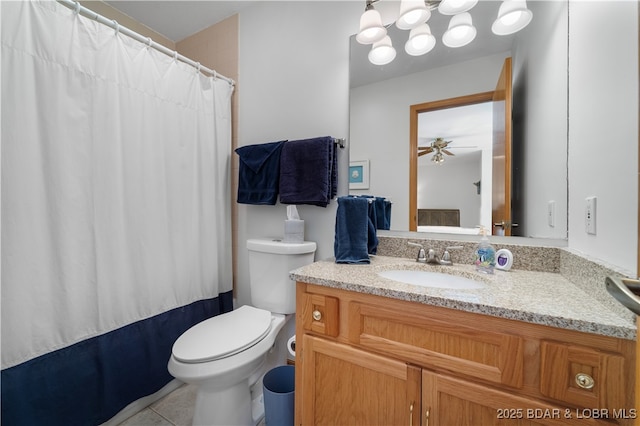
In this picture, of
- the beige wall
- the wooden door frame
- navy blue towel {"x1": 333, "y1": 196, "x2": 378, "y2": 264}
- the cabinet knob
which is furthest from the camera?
the beige wall

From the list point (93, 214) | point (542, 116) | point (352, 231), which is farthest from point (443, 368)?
point (93, 214)

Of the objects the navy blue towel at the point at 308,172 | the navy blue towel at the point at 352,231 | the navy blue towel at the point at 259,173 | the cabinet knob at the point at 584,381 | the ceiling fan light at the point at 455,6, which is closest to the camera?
the cabinet knob at the point at 584,381

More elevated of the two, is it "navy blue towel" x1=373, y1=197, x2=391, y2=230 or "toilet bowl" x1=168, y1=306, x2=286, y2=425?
"navy blue towel" x1=373, y1=197, x2=391, y2=230

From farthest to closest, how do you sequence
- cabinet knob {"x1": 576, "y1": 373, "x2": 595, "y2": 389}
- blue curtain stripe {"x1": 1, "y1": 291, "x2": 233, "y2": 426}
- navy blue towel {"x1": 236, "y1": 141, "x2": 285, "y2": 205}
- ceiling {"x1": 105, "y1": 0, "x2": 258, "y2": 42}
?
ceiling {"x1": 105, "y1": 0, "x2": 258, "y2": 42} → navy blue towel {"x1": 236, "y1": 141, "x2": 285, "y2": 205} → blue curtain stripe {"x1": 1, "y1": 291, "x2": 233, "y2": 426} → cabinet knob {"x1": 576, "y1": 373, "x2": 595, "y2": 389}

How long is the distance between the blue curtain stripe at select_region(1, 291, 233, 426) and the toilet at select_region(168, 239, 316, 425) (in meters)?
0.31

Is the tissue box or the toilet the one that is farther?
the tissue box

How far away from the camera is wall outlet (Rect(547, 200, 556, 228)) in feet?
3.34

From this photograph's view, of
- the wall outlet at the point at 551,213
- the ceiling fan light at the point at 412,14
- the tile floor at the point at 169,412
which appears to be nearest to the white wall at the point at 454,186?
the wall outlet at the point at 551,213

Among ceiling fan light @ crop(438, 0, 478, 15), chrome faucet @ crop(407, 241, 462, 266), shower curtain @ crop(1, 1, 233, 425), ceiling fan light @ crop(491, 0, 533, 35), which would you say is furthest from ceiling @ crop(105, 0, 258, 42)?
chrome faucet @ crop(407, 241, 462, 266)

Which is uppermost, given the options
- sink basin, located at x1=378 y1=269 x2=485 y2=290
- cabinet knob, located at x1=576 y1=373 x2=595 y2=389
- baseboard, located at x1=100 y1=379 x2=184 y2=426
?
sink basin, located at x1=378 y1=269 x2=485 y2=290

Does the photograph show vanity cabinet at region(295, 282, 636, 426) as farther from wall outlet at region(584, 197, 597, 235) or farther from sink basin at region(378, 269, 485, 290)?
wall outlet at region(584, 197, 597, 235)

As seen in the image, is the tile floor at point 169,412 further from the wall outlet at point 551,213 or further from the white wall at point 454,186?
the wall outlet at point 551,213

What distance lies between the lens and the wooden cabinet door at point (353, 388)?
0.80 metres

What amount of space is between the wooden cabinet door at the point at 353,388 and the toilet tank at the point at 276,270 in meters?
0.46
